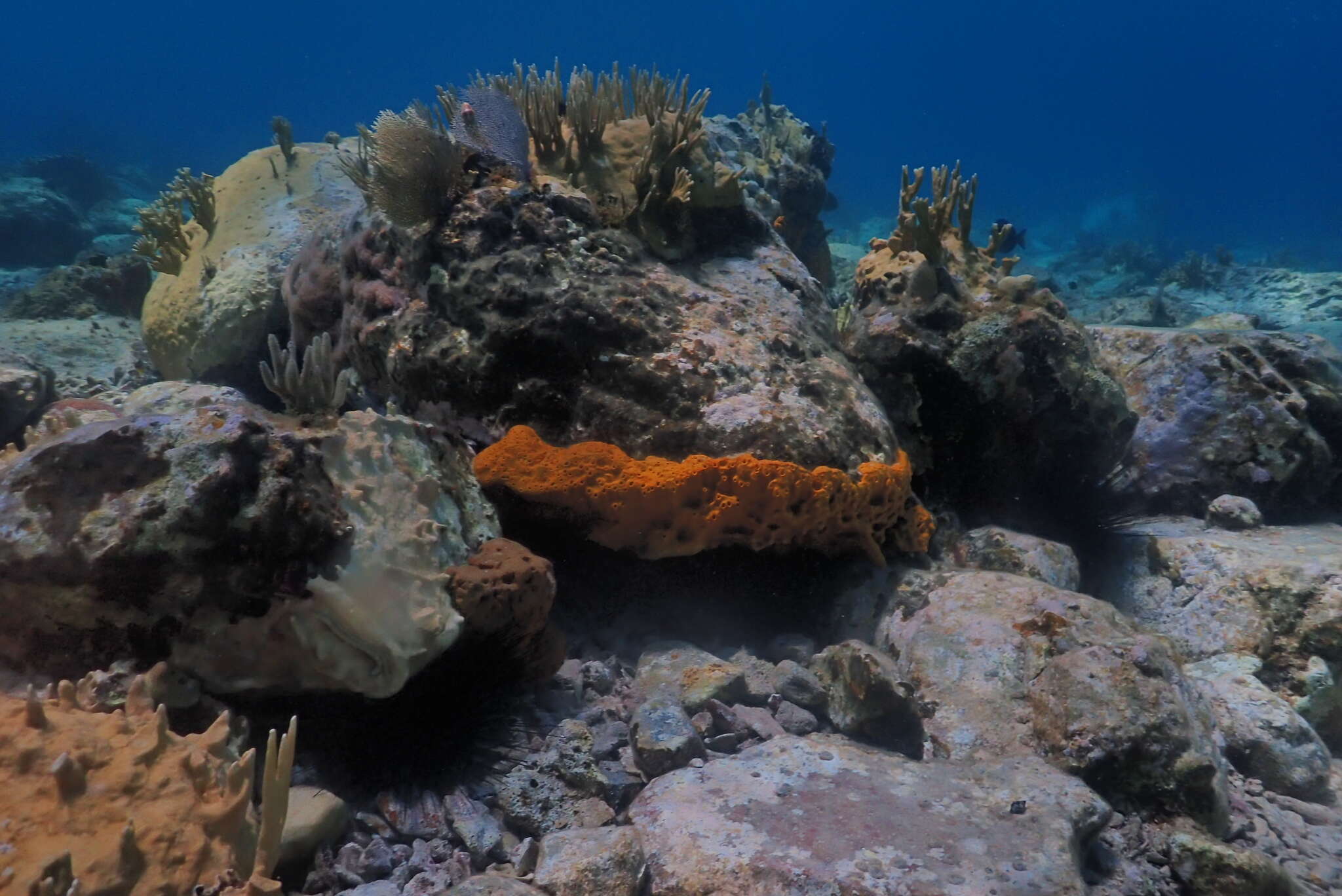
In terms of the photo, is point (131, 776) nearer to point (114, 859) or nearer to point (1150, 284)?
point (114, 859)

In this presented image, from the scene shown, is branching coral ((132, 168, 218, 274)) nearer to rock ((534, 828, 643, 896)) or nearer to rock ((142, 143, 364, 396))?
rock ((142, 143, 364, 396))

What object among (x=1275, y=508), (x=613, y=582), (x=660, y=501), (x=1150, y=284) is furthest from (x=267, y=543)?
(x=1150, y=284)

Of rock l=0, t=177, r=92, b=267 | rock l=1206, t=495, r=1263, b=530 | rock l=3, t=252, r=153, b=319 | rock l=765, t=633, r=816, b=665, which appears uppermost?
rock l=0, t=177, r=92, b=267

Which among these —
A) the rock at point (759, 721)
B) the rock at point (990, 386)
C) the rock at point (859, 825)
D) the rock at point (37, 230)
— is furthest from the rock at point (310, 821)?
the rock at point (37, 230)

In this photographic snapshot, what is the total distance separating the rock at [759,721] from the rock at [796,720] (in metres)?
0.03

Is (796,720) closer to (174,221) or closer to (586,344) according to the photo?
(586,344)

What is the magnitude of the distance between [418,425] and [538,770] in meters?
1.72

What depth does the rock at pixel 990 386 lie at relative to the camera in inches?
195

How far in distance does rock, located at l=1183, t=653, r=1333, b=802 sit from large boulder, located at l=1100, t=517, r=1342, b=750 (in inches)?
13.6

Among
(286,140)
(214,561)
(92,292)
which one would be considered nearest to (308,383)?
(214,561)

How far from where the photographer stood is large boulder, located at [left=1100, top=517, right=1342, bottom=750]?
12.9 feet

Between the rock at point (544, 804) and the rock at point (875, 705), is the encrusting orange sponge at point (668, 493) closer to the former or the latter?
the rock at point (875, 705)

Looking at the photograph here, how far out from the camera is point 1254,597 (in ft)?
14.1

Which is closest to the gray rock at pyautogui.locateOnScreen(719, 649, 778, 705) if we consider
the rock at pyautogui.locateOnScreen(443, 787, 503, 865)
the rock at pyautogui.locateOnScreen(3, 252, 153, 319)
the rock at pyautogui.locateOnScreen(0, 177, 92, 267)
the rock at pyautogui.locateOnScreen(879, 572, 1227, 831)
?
the rock at pyautogui.locateOnScreen(879, 572, 1227, 831)
